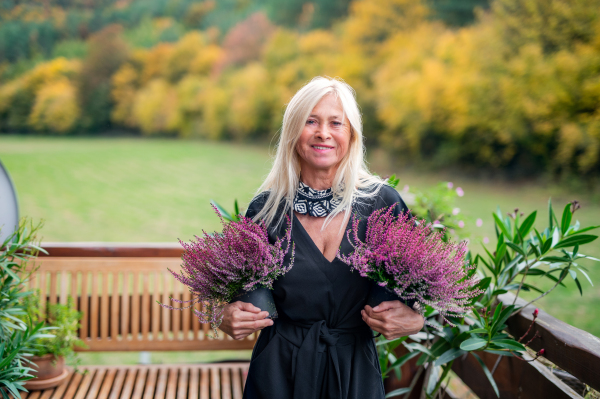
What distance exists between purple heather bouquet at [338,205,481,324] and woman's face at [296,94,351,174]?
0.83ft

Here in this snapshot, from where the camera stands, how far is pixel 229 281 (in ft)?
4.28

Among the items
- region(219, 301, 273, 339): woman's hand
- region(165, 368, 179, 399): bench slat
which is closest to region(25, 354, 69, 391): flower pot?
region(165, 368, 179, 399): bench slat

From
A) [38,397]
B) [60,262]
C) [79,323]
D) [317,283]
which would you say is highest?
[317,283]

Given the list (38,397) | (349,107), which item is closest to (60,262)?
(38,397)

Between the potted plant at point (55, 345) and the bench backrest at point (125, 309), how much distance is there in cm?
11

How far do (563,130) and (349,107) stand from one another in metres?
5.72

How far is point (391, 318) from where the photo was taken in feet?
4.25

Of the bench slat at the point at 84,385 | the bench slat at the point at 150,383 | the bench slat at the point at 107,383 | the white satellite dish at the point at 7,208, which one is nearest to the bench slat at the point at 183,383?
the bench slat at the point at 150,383

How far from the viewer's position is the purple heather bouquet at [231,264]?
4.21ft

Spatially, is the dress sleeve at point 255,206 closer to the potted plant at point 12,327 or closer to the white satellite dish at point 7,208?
the potted plant at point 12,327

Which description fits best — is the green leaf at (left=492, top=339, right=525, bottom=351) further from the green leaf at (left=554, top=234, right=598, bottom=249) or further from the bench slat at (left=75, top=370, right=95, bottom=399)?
the bench slat at (left=75, top=370, right=95, bottom=399)

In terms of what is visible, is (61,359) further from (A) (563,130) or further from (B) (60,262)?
(A) (563,130)

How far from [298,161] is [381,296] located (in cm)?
51

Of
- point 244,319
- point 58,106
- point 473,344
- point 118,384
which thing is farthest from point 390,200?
point 58,106
